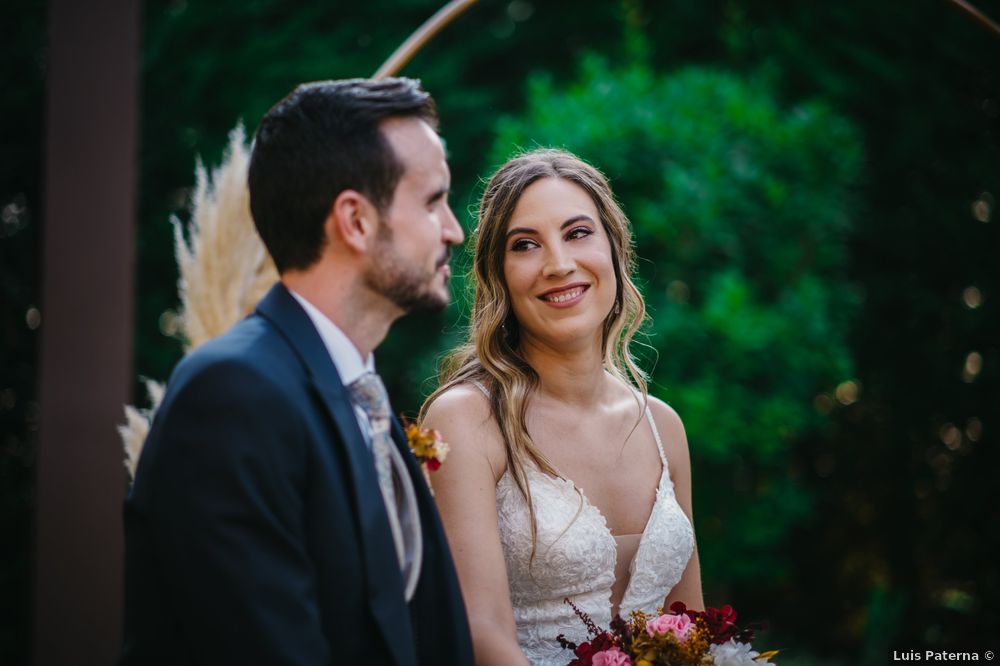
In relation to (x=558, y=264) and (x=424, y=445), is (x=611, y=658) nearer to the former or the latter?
(x=424, y=445)

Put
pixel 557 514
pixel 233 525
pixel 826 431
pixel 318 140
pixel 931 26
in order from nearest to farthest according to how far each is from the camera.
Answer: pixel 233 525, pixel 318 140, pixel 557 514, pixel 931 26, pixel 826 431

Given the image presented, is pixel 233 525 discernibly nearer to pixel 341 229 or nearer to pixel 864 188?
pixel 341 229

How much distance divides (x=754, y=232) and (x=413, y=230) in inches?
190

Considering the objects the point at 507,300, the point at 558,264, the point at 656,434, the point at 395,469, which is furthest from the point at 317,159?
the point at 656,434

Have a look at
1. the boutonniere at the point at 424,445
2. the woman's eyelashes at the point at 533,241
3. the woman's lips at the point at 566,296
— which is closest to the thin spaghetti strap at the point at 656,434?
the woman's lips at the point at 566,296

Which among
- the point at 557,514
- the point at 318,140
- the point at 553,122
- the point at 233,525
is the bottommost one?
the point at 557,514

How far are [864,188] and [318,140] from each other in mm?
6532

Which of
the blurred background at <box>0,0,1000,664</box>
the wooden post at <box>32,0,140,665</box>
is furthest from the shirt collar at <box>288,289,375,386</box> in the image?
the blurred background at <box>0,0,1000,664</box>

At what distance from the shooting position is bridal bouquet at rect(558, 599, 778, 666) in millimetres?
2307

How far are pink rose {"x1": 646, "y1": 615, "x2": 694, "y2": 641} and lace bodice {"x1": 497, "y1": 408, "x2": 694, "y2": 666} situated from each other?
418 millimetres

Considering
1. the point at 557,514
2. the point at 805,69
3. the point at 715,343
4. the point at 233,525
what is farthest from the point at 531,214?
the point at 805,69

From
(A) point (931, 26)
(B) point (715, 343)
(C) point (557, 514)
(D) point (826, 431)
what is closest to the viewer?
(C) point (557, 514)

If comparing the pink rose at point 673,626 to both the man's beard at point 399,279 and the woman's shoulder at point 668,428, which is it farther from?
the man's beard at point 399,279

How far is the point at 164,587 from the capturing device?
164 centimetres
